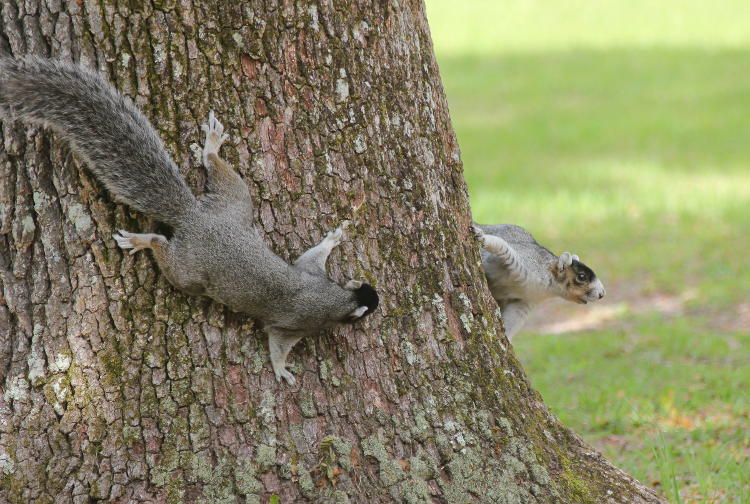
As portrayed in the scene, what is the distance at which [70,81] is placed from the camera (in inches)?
107

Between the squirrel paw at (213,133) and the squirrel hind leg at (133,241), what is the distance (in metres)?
0.33

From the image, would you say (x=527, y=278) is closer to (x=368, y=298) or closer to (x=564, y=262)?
(x=564, y=262)

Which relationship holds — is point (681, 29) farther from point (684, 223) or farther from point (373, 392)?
point (373, 392)

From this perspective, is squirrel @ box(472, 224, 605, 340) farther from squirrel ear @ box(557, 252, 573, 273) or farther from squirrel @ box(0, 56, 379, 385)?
squirrel @ box(0, 56, 379, 385)

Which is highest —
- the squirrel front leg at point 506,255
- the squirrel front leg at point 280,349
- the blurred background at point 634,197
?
the squirrel front leg at point 280,349

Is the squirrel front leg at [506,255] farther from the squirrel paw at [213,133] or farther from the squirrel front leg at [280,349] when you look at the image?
the squirrel paw at [213,133]

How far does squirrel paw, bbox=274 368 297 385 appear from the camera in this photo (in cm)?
292

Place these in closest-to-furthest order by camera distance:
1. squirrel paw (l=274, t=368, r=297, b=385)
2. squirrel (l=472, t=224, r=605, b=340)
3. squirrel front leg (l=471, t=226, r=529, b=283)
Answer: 1. squirrel paw (l=274, t=368, r=297, b=385)
2. squirrel front leg (l=471, t=226, r=529, b=283)
3. squirrel (l=472, t=224, r=605, b=340)

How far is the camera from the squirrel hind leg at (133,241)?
2801mm

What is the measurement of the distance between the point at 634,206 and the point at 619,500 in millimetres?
7320

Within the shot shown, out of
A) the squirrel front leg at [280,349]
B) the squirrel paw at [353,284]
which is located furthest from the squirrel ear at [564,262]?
the squirrel front leg at [280,349]

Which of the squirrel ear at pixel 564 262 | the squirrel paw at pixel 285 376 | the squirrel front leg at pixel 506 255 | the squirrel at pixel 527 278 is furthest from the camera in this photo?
the squirrel ear at pixel 564 262

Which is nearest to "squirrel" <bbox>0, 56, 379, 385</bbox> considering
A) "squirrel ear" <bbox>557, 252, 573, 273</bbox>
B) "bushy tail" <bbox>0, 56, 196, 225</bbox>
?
"bushy tail" <bbox>0, 56, 196, 225</bbox>

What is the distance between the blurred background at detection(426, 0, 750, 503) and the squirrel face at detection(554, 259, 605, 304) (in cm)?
66
